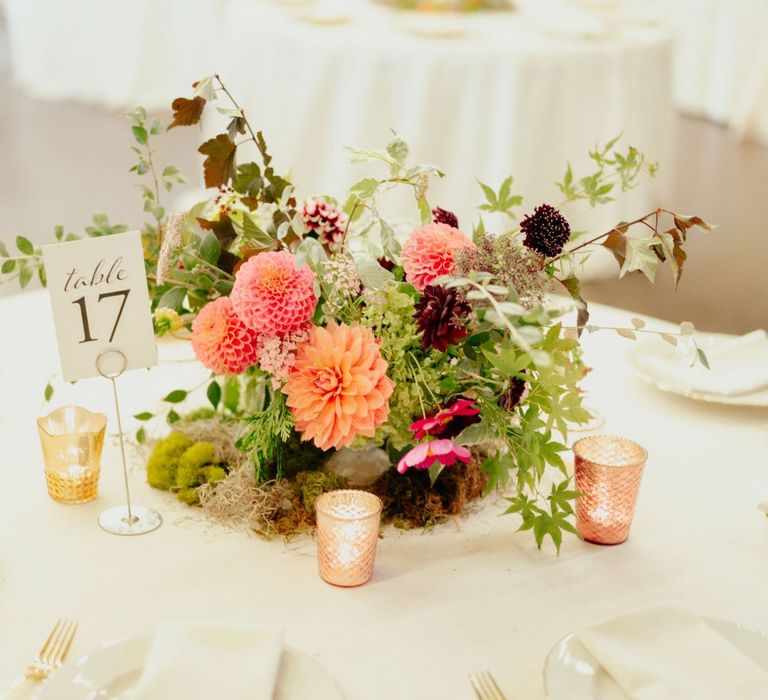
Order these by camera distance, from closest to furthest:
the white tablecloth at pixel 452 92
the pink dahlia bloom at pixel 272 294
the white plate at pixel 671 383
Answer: the pink dahlia bloom at pixel 272 294 < the white plate at pixel 671 383 < the white tablecloth at pixel 452 92

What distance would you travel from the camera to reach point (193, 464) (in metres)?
1.24

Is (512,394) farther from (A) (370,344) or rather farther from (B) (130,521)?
(B) (130,521)

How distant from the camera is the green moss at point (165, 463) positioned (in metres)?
1.25

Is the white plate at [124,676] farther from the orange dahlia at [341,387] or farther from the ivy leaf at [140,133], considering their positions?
the ivy leaf at [140,133]

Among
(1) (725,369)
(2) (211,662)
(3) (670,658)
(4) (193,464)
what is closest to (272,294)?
(4) (193,464)

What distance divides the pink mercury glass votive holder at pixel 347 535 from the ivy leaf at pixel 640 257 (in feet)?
1.32

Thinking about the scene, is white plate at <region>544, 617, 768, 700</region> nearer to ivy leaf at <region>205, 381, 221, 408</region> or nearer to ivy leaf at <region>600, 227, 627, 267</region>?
ivy leaf at <region>600, 227, 627, 267</region>

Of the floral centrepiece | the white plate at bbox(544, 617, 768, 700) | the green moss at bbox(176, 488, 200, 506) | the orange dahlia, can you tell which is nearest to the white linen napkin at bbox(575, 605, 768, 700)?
the white plate at bbox(544, 617, 768, 700)

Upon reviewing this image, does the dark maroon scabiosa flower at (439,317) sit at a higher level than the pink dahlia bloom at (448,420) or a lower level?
higher

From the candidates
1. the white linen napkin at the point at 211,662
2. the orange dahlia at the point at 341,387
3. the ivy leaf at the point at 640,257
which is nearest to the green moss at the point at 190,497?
the orange dahlia at the point at 341,387

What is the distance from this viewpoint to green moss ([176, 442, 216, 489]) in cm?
123

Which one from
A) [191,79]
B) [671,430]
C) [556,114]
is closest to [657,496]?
[671,430]

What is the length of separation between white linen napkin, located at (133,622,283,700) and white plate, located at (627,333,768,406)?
2.88 feet

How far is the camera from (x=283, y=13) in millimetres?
3611
